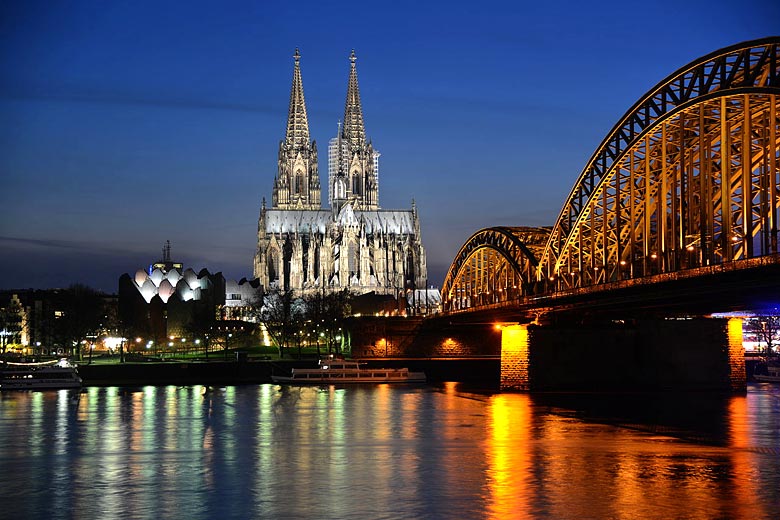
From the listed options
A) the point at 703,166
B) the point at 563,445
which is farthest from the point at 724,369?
the point at 563,445

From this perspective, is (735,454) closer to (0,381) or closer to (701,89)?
(701,89)

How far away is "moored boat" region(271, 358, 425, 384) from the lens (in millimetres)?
107312

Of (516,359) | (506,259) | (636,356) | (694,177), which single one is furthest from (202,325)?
(694,177)

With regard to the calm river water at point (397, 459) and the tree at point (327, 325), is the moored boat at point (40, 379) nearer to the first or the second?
the calm river water at point (397, 459)

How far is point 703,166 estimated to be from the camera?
62594 millimetres

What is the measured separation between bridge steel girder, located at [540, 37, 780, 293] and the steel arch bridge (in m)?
0.07

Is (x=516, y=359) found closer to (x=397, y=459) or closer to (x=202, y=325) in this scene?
(x=397, y=459)

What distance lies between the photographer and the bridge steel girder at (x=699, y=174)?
54938 mm

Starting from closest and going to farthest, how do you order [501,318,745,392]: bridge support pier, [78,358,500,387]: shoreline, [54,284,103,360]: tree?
[501,318,745,392]: bridge support pier < [78,358,500,387]: shoreline < [54,284,103,360]: tree

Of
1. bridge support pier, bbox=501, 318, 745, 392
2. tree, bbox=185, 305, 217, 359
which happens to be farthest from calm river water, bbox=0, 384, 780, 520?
tree, bbox=185, 305, 217, 359

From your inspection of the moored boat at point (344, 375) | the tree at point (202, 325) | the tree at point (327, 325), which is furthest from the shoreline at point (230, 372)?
the tree at point (202, 325)

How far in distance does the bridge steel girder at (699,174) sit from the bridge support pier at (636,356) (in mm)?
4120

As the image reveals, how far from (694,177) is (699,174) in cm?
285

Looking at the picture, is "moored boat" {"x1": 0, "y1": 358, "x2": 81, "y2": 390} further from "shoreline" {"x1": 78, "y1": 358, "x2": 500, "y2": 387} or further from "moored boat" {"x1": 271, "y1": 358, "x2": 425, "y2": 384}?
"moored boat" {"x1": 271, "y1": 358, "x2": 425, "y2": 384}
